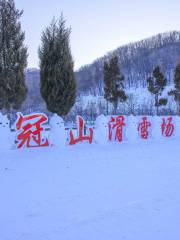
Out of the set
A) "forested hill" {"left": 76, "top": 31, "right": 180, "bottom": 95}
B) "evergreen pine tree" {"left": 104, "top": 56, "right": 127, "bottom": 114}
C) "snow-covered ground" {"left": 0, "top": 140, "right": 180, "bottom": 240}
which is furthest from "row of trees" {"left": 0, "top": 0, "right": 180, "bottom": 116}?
"forested hill" {"left": 76, "top": 31, "right": 180, "bottom": 95}

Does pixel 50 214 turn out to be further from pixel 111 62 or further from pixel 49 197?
pixel 111 62

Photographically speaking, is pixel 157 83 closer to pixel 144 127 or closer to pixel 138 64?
pixel 144 127

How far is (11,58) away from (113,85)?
14194 millimetres

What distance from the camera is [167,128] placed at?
12586mm

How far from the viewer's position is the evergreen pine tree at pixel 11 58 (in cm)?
1238

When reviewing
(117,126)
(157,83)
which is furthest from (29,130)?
(157,83)

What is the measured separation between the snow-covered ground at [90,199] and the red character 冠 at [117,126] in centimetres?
378

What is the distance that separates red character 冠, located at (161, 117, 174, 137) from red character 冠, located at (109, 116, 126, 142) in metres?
2.35

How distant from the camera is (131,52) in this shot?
103812mm

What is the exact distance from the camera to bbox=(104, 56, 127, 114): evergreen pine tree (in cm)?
2523

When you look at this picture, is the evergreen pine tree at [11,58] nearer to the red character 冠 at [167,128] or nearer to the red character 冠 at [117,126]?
the red character 冠 at [117,126]

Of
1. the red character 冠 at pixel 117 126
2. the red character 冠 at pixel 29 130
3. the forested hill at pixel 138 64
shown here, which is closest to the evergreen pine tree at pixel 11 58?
the red character 冠 at pixel 29 130

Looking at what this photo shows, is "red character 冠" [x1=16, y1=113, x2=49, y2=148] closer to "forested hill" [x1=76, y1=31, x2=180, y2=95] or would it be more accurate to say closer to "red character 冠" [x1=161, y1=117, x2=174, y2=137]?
"red character 冠" [x1=161, y1=117, x2=174, y2=137]

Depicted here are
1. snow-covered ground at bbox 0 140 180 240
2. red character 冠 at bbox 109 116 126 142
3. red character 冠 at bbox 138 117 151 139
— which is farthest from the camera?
red character 冠 at bbox 138 117 151 139
